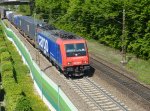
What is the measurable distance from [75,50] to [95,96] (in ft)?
19.5

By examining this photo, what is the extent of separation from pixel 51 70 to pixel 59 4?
43907mm

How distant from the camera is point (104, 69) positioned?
118 feet

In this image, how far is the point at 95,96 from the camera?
2717 cm

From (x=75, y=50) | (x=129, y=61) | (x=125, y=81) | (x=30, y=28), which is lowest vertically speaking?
(x=125, y=81)

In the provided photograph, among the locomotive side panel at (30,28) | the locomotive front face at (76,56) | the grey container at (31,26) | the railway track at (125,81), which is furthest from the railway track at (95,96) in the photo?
the locomotive side panel at (30,28)

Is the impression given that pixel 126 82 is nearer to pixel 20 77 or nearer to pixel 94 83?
pixel 94 83

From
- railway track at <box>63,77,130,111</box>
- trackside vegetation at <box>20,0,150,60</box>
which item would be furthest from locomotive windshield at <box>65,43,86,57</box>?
trackside vegetation at <box>20,0,150,60</box>

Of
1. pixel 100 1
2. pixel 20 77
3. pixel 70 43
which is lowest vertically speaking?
pixel 20 77

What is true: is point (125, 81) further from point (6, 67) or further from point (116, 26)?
point (116, 26)

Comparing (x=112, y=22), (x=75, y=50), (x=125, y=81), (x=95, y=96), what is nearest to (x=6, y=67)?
(x=75, y=50)

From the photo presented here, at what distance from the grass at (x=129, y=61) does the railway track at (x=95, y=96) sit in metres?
4.59

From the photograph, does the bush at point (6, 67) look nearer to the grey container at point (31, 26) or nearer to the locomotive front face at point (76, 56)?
the locomotive front face at point (76, 56)

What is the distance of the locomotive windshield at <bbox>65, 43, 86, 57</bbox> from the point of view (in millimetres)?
31484

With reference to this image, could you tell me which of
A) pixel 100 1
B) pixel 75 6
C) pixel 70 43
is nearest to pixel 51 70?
pixel 70 43
